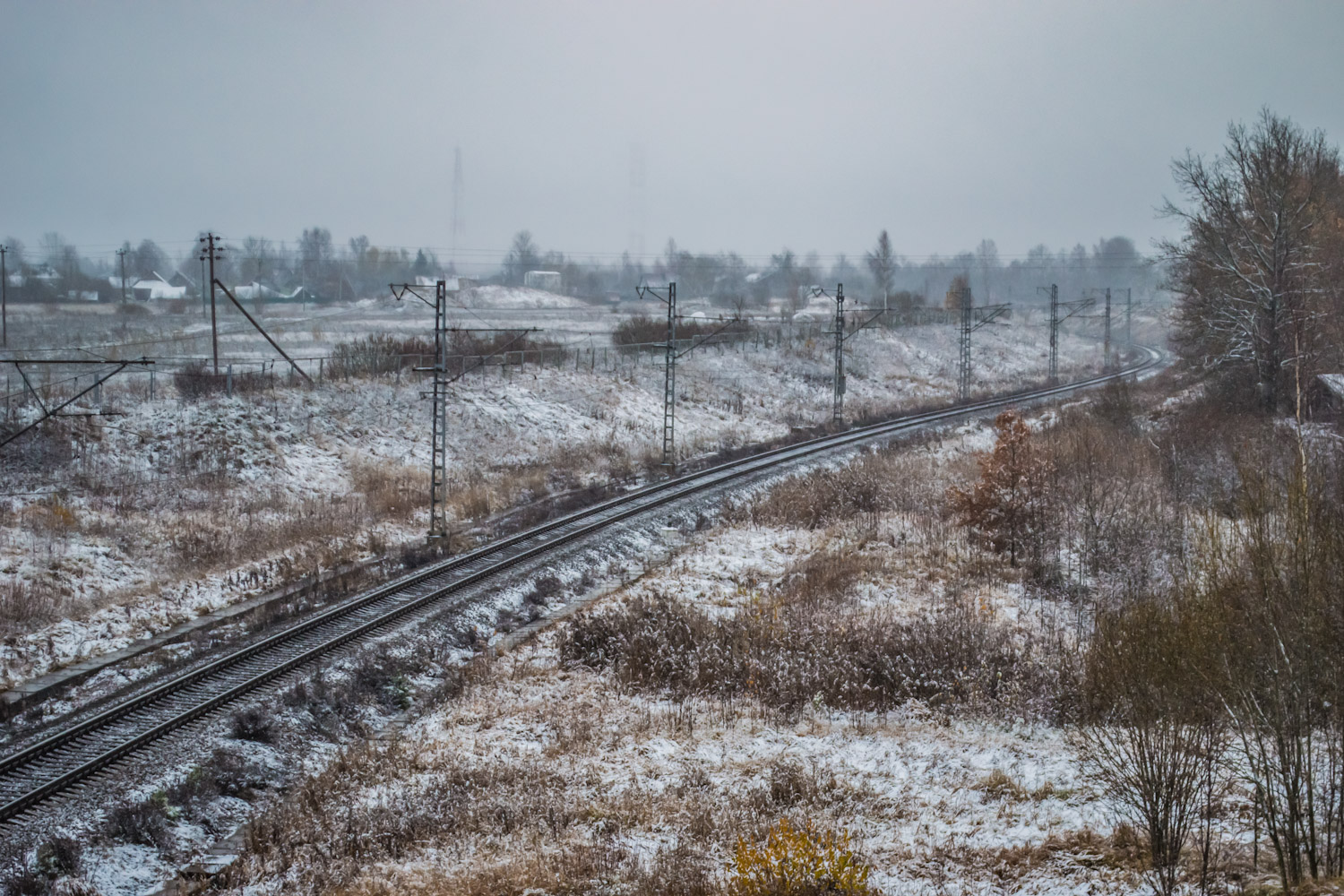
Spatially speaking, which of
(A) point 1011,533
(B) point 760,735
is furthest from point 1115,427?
(B) point 760,735

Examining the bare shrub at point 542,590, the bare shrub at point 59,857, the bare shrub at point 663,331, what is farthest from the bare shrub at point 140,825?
the bare shrub at point 663,331

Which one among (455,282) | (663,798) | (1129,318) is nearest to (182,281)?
(455,282)

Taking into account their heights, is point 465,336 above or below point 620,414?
above

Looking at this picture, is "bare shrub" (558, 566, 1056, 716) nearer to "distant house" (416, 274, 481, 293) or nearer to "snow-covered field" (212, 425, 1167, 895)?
"snow-covered field" (212, 425, 1167, 895)

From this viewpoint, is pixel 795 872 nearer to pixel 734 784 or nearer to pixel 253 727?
pixel 734 784

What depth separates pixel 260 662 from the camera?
14914 mm

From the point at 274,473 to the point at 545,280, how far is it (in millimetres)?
112279

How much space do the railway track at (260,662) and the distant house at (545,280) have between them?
10935 cm

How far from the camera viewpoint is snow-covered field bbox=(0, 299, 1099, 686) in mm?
18297

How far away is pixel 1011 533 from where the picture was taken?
69.2ft

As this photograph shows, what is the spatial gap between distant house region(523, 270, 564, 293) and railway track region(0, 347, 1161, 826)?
109 metres

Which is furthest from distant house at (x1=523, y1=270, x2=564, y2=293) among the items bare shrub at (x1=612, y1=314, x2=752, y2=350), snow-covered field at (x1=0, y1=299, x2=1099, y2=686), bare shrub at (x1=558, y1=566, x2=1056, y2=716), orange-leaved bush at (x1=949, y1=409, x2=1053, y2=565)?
bare shrub at (x1=558, y1=566, x2=1056, y2=716)

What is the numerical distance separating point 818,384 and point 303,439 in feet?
119

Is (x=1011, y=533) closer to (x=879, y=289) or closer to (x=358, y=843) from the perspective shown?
(x=358, y=843)
